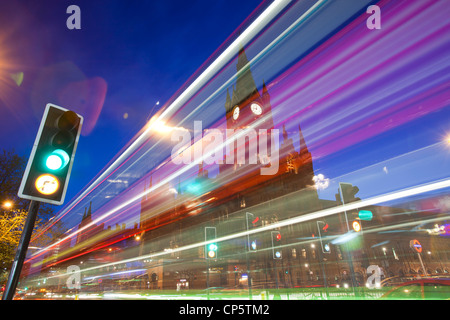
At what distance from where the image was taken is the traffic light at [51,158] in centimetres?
265

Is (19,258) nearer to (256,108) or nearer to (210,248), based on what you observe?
(210,248)

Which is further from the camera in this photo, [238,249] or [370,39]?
[238,249]

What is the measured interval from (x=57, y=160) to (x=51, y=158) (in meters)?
0.06

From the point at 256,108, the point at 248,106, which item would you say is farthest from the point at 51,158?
the point at 248,106

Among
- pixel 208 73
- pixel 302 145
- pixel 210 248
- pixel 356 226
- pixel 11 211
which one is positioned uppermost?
pixel 302 145

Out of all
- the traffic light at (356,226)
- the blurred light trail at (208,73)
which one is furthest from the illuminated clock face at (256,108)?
the traffic light at (356,226)

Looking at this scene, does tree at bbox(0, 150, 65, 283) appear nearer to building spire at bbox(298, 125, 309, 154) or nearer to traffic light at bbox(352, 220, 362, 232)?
traffic light at bbox(352, 220, 362, 232)

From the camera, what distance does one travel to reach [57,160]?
2.81 m

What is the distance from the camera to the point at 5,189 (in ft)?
68.8

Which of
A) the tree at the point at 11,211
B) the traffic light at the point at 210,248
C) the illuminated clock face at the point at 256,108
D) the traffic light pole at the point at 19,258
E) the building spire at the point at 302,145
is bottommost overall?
the traffic light pole at the point at 19,258

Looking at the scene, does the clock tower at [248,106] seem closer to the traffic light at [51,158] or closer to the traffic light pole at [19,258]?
the traffic light at [51,158]
